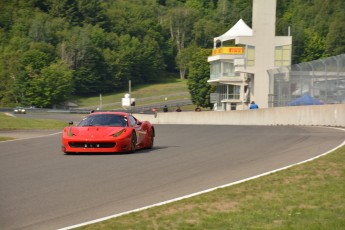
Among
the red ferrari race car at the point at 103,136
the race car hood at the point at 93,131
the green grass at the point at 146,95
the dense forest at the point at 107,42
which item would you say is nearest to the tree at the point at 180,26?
the dense forest at the point at 107,42

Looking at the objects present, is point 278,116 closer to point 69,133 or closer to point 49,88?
point 69,133

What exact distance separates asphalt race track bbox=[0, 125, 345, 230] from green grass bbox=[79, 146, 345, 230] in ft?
2.09

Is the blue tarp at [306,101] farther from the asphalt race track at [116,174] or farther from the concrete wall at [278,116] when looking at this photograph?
the asphalt race track at [116,174]

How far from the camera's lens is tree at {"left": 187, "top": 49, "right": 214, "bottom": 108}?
4646 inches

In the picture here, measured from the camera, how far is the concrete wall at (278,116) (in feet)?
110

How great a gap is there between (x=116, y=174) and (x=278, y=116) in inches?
1048

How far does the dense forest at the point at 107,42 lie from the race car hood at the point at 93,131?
103m

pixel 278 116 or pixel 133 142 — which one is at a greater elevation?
pixel 133 142

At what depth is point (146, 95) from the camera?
142625 millimetres

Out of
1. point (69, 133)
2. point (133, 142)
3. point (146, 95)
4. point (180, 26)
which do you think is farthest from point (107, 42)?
point (69, 133)

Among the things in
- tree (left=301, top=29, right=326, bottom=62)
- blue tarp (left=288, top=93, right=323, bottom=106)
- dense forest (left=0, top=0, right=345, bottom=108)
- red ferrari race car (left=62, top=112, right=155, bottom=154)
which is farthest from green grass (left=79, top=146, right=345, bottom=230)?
tree (left=301, top=29, right=326, bottom=62)

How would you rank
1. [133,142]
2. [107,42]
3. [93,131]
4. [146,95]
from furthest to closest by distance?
[107,42] → [146,95] → [133,142] → [93,131]

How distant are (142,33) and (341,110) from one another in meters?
151

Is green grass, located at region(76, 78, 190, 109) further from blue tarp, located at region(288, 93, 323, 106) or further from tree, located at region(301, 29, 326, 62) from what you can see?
blue tarp, located at region(288, 93, 323, 106)
